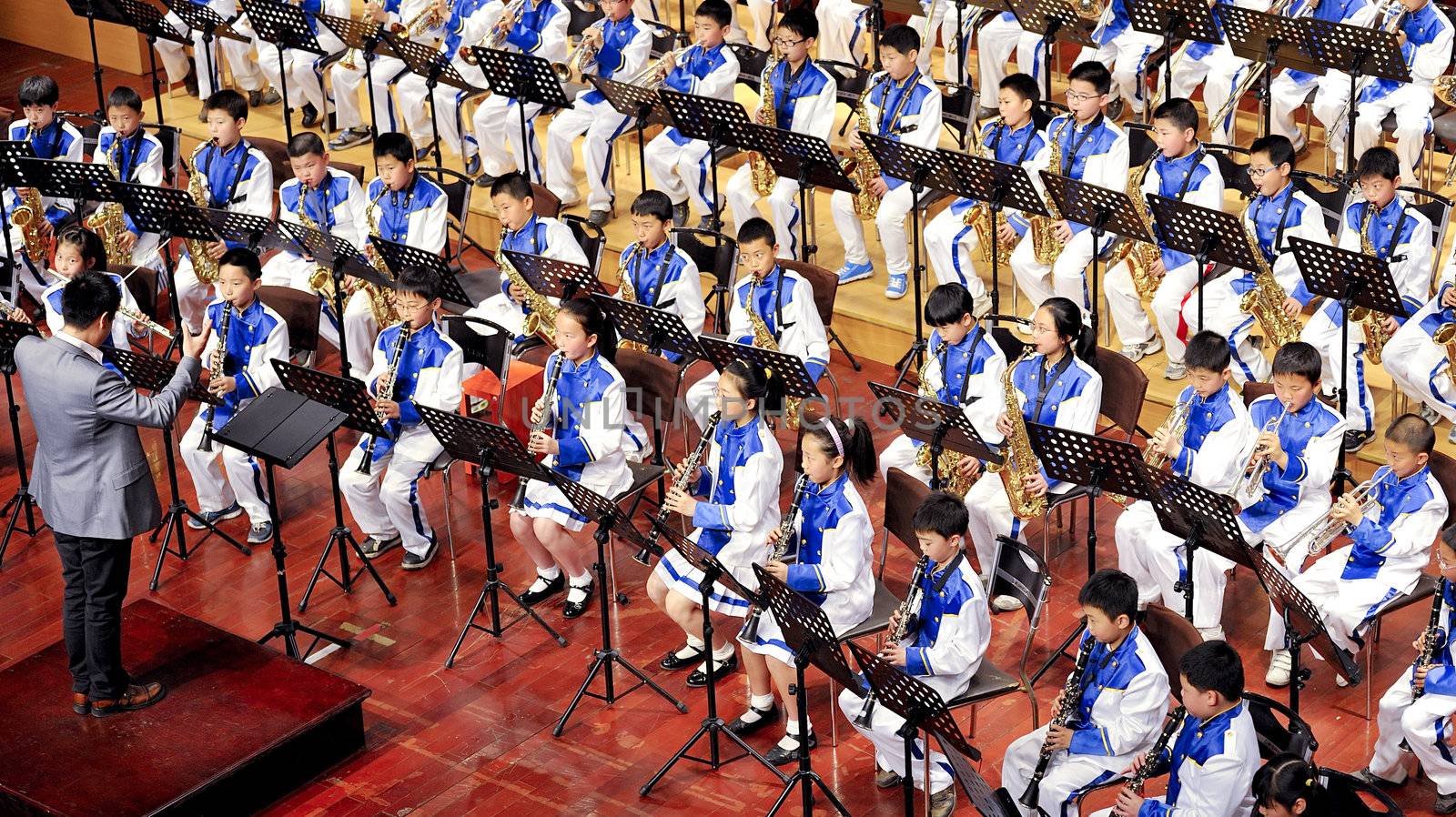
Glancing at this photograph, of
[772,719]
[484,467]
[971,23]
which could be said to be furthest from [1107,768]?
[971,23]

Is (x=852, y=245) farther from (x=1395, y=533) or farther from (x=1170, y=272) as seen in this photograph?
(x=1395, y=533)

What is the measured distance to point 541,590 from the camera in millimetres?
9516

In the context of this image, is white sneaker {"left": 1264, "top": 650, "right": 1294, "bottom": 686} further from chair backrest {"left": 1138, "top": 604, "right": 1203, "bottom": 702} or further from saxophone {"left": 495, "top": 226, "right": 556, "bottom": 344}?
saxophone {"left": 495, "top": 226, "right": 556, "bottom": 344}

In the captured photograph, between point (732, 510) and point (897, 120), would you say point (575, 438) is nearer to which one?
point (732, 510)

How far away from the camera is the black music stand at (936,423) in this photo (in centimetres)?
802

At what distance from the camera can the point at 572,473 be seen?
926cm

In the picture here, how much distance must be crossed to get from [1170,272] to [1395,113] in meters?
2.02

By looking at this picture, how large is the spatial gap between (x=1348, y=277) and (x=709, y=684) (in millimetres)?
3323

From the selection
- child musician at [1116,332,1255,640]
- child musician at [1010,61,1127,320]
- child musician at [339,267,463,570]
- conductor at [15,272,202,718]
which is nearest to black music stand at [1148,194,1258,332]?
child musician at [1116,332,1255,640]

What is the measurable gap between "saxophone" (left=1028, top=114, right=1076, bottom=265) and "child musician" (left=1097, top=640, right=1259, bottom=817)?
4155 millimetres

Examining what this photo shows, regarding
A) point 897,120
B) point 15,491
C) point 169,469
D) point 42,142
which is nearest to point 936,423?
point 897,120

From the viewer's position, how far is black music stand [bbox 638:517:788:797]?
23.3ft

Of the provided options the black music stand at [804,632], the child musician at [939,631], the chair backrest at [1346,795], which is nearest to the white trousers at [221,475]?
the child musician at [939,631]

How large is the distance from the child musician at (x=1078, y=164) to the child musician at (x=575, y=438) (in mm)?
2795
